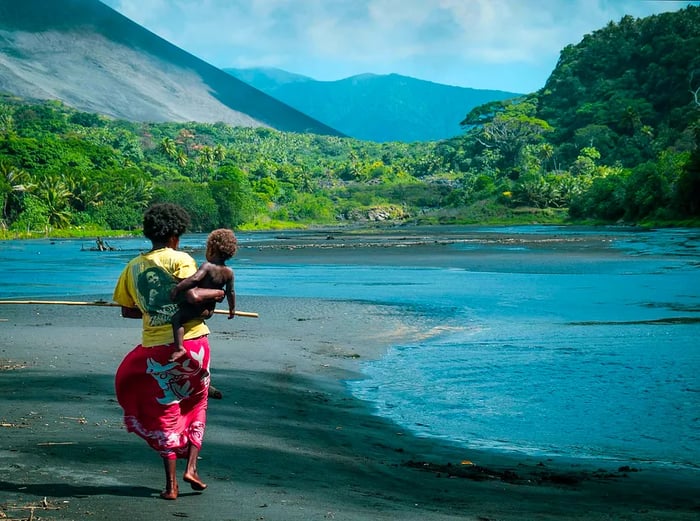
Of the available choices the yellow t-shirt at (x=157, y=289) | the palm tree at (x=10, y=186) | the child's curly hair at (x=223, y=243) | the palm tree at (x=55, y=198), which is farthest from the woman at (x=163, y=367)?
the palm tree at (x=55, y=198)

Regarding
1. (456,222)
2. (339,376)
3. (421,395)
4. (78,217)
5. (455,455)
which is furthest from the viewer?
(456,222)

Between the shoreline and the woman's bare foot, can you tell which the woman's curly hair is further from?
the shoreline

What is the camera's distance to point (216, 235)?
7.76m

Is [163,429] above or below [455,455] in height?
above

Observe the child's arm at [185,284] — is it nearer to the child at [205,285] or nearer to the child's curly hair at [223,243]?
the child at [205,285]

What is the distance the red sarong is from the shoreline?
444 millimetres

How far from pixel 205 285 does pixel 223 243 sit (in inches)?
15.7

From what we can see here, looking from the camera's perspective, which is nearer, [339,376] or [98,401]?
[98,401]

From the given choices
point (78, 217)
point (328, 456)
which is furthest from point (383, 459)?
point (78, 217)

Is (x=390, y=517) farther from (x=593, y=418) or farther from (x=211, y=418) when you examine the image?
(x=593, y=418)

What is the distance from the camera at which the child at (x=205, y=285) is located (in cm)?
728

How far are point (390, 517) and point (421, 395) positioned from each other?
7137mm

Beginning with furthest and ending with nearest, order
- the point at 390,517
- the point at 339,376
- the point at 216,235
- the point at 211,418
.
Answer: the point at 339,376, the point at 211,418, the point at 216,235, the point at 390,517

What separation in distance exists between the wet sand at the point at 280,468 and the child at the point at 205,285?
1.26m
